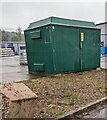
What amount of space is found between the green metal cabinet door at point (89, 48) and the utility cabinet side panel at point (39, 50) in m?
1.80

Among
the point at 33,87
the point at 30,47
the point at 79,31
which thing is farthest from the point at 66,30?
the point at 33,87

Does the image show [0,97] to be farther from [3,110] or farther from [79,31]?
[79,31]

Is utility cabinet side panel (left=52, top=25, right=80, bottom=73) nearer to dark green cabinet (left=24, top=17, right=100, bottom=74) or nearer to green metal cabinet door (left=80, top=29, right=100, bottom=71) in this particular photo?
dark green cabinet (left=24, top=17, right=100, bottom=74)

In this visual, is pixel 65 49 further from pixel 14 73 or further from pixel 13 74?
pixel 14 73

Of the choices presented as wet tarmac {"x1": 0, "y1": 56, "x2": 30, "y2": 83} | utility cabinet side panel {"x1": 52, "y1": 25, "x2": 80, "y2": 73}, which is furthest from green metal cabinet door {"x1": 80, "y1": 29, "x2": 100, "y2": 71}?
wet tarmac {"x1": 0, "y1": 56, "x2": 30, "y2": 83}

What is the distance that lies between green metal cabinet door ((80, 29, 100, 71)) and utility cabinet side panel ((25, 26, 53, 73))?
5.90ft

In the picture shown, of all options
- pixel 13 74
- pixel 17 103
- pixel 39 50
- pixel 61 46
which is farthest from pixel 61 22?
pixel 17 103

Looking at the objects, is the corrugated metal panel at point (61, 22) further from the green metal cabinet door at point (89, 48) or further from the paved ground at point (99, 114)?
the paved ground at point (99, 114)

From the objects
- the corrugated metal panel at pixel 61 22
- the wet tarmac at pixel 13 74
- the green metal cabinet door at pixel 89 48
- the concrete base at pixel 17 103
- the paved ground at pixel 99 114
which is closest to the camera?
the concrete base at pixel 17 103

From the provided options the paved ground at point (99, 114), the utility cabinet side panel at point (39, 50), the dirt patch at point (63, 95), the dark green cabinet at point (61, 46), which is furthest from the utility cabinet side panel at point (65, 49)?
the paved ground at point (99, 114)

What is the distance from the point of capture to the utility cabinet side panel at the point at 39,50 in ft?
26.7

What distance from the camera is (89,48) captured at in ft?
31.9

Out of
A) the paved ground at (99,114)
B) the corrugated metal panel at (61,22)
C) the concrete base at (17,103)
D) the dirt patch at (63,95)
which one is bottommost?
the paved ground at (99,114)

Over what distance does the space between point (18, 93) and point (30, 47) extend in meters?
5.91
